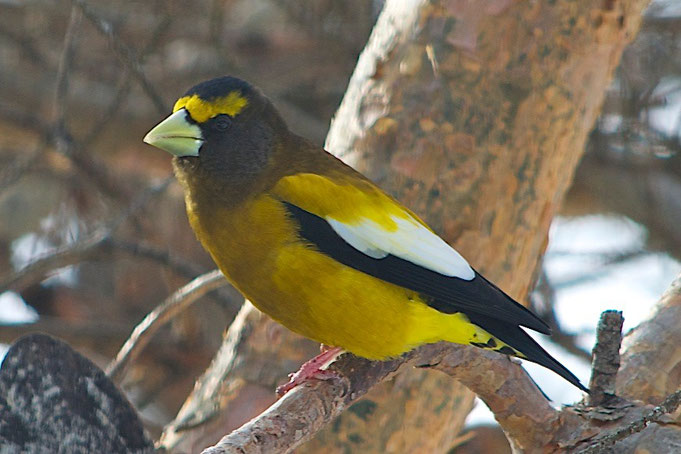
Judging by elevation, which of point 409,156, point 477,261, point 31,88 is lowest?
point 477,261

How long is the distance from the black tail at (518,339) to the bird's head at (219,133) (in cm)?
81

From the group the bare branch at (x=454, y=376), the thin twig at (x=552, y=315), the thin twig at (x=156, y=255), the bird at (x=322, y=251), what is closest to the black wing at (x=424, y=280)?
the bird at (x=322, y=251)

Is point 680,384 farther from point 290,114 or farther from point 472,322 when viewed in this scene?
point 290,114

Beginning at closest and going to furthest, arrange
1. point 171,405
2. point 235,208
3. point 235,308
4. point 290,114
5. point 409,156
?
point 235,208 < point 409,156 < point 235,308 < point 290,114 < point 171,405

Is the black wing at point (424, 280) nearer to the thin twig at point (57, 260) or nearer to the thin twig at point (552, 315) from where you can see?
the thin twig at point (57, 260)

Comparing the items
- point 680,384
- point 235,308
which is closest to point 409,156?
point 680,384

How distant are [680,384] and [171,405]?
3.73 metres

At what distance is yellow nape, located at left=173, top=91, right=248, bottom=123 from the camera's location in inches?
115

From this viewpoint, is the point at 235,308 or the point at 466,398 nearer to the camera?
A: the point at 466,398

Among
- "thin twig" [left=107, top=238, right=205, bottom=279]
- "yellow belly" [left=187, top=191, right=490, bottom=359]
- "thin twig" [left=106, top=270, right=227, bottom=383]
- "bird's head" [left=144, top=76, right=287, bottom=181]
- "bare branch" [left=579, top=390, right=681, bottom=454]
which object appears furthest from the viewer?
"thin twig" [left=107, top=238, right=205, bottom=279]

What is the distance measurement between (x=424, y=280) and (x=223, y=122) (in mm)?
771

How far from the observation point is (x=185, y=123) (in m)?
2.90

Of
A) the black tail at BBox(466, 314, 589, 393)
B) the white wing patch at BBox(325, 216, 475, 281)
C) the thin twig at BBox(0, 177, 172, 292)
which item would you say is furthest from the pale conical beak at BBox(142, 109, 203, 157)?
the thin twig at BBox(0, 177, 172, 292)

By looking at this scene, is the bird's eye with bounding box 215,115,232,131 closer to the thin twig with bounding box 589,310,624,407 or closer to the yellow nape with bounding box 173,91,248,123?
the yellow nape with bounding box 173,91,248,123
